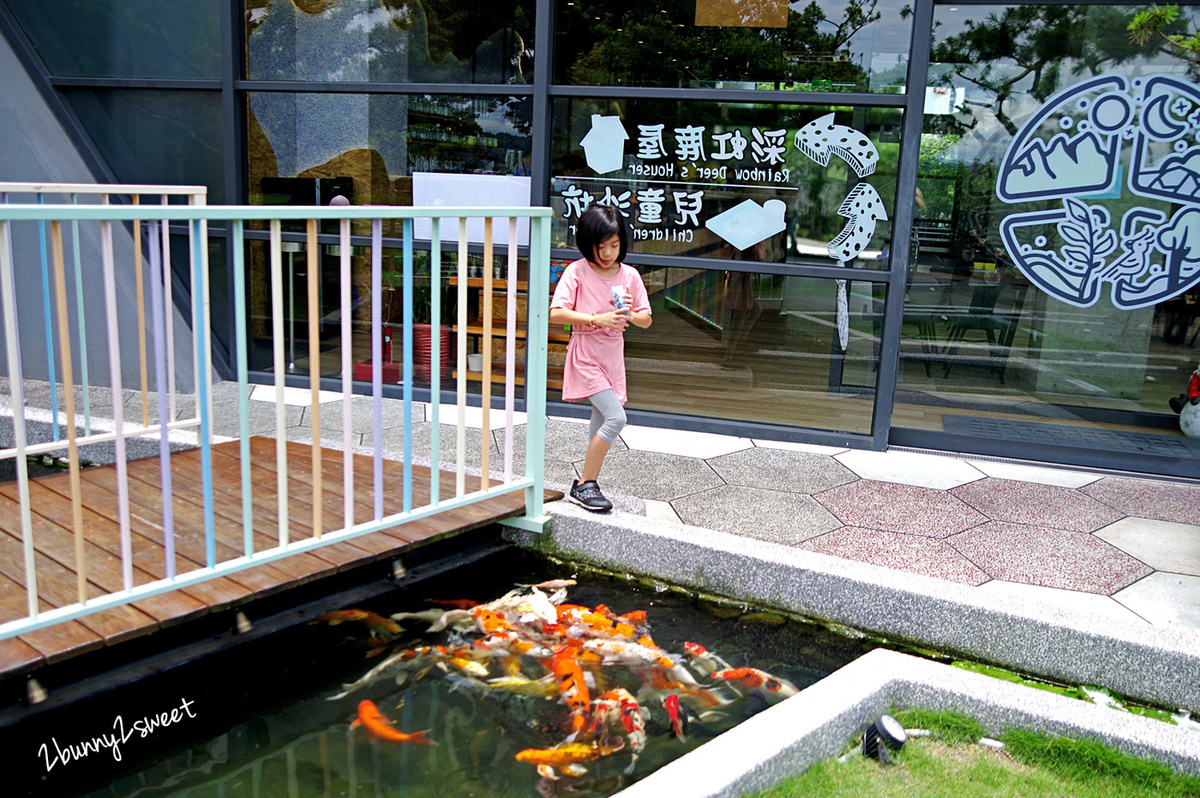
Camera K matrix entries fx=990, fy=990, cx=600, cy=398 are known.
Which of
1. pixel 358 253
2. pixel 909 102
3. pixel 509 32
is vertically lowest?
pixel 358 253

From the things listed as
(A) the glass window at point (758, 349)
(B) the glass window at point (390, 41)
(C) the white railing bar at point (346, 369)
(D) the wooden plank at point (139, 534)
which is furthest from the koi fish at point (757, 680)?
(B) the glass window at point (390, 41)

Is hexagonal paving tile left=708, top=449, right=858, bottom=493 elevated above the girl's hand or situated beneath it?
situated beneath

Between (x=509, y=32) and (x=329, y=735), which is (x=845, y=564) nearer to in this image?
(x=329, y=735)

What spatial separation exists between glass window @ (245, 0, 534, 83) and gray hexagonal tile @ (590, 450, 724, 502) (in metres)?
2.80

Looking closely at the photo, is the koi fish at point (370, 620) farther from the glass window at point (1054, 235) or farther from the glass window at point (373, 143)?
the glass window at point (1054, 235)

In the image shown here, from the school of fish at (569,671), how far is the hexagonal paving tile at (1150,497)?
2.90 m

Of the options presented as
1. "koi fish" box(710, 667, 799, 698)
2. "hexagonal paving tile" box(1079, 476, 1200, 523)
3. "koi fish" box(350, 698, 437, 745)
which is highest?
"hexagonal paving tile" box(1079, 476, 1200, 523)

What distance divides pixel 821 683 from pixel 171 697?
6.87 feet

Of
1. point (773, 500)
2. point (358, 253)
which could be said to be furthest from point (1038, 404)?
point (358, 253)

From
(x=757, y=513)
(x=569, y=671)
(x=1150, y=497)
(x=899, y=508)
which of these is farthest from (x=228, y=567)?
(x=1150, y=497)

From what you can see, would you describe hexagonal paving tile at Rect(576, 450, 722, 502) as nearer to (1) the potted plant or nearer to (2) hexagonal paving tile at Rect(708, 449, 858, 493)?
(2) hexagonal paving tile at Rect(708, 449, 858, 493)

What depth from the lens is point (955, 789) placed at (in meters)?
2.81

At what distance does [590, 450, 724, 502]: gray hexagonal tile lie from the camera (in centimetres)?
525

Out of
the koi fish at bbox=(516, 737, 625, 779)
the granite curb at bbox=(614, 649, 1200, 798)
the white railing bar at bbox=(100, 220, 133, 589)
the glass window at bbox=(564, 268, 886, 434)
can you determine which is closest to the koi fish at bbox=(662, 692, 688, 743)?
the koi fish at bbox=(516, 737, 625, 779)
